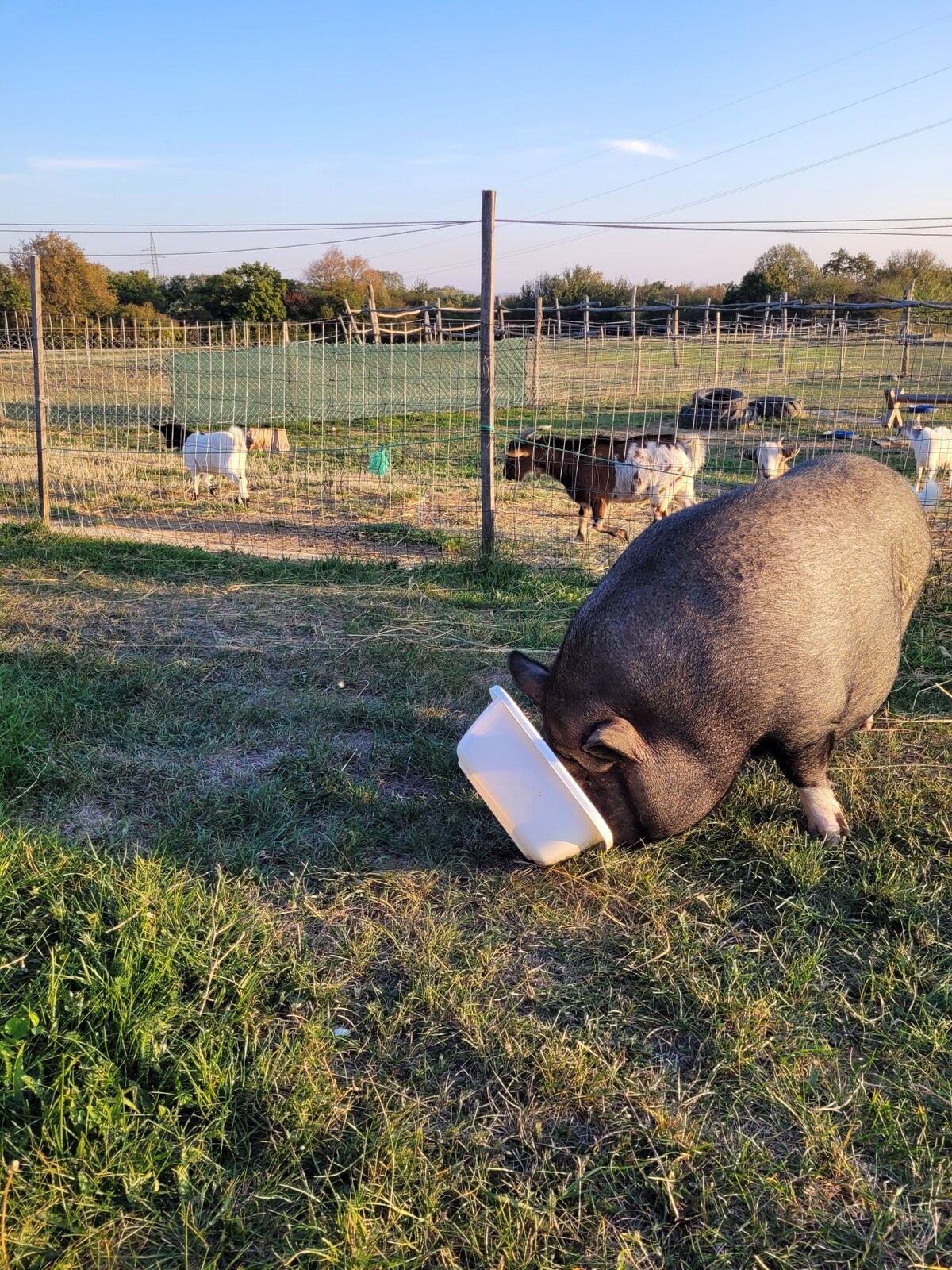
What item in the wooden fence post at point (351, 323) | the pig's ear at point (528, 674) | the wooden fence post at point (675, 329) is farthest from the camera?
the wooden fence post at point (351, 323)

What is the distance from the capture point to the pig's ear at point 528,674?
3.69 metres

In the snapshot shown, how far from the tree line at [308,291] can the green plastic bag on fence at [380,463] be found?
1207cm

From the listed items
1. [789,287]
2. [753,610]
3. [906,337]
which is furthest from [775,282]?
[753,610]

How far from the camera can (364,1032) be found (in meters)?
2.84

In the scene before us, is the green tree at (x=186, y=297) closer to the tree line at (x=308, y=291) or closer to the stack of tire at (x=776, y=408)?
the tree line at (x=308, y=291)

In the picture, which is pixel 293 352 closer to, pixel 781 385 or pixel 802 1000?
pixel 781 385

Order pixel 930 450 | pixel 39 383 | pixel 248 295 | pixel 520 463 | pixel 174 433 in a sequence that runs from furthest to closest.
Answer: pixel 248 295
pixel 174 433
pixel 520 463
pixel 930 450
pixel 39 383

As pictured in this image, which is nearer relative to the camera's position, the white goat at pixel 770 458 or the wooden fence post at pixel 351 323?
the white goat at pixel 770 458

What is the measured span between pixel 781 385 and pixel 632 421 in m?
8.78

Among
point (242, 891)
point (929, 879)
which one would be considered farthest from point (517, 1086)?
point (929, 879)

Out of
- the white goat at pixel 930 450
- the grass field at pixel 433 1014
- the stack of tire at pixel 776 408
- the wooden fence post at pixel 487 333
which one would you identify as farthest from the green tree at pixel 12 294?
the grass field at pixel 433 1014

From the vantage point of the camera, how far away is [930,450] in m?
11.2

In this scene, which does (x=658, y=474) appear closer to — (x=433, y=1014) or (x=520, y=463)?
(x=520, y=463)

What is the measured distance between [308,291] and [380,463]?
89.8 ft
